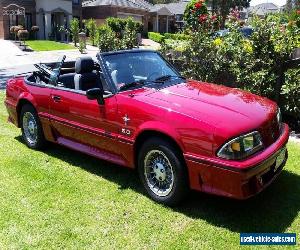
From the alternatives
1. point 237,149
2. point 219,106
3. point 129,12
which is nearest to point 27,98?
point 219,106

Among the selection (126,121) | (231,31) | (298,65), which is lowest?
(126,121)

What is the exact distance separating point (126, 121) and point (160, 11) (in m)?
50.0

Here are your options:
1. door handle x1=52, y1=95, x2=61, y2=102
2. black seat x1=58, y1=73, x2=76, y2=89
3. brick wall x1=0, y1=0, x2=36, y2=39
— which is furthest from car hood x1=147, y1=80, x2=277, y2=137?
brick wall x1=0, y1=0, x2=36, y2=39

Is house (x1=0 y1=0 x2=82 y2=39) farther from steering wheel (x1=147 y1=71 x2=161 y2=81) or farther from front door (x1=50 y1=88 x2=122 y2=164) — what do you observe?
steering wheel (x1=147 y1=71 x2=161 y2=81)

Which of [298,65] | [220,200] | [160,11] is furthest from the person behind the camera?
[160,11]

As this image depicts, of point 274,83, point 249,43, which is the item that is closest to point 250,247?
point 274,83

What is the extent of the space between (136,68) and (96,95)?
76 centimetres

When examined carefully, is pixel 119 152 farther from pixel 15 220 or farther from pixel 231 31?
pixel 231 31

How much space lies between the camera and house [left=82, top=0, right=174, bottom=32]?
1752 inches

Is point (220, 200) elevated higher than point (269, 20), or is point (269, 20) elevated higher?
point (269, 20)

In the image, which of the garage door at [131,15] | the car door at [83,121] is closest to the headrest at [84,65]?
the car door at [83,121]

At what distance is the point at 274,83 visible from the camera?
7629 mm

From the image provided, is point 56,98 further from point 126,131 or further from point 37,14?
point 37,14

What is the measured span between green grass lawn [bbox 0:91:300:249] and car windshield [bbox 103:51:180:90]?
133cm
